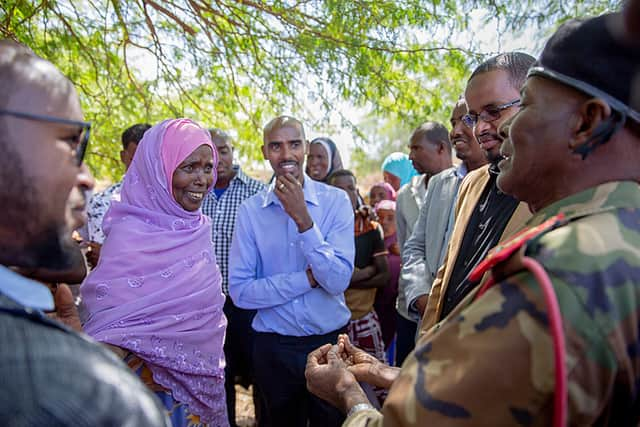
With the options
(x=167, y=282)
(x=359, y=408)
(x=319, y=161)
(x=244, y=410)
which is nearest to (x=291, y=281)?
(x=167, y=282)

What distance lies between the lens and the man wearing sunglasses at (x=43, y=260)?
0.92 meters

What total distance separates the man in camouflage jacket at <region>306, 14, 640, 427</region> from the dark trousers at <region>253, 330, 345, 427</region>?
1823 millimetres

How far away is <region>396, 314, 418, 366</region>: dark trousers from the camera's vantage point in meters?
3.46

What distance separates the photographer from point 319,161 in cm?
543

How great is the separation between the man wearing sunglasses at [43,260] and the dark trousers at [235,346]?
268 cm

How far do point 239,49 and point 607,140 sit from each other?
4150mm

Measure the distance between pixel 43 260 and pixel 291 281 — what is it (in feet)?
6.40

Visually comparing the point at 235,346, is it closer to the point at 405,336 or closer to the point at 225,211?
the point at 225,211

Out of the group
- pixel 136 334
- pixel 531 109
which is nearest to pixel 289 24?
pixel 136 334

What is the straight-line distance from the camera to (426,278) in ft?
9.57

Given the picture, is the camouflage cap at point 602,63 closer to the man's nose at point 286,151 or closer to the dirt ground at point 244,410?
the man's nose at point 286,151

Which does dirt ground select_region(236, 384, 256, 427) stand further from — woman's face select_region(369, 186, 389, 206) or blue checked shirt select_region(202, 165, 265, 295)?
woman's face select_region(369, 186, 389, 206)

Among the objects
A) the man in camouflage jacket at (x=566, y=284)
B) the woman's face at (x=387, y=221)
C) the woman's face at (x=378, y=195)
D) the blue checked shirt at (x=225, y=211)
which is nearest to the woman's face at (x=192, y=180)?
the blue checked shirt at (x=225, y=211)

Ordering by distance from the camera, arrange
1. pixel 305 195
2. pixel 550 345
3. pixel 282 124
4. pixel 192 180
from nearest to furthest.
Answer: pixel 550 345
pixel 192 180
pixel 305 195
pixel 282 124
